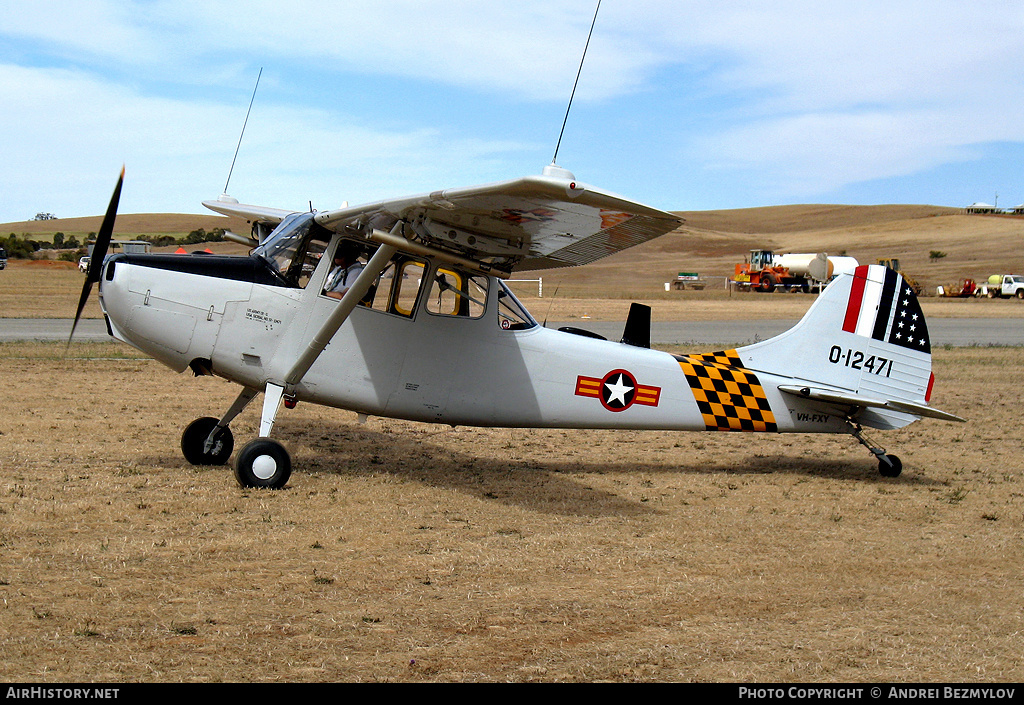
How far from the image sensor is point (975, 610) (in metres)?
5.26

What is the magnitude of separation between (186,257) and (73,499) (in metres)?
2.31

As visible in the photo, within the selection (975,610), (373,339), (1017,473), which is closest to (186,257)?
(373,339)

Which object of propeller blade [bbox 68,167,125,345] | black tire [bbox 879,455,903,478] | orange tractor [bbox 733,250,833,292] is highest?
orange tractor [bbox 733,250,833,292]

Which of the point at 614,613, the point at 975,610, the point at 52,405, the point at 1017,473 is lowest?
the point at 52,405

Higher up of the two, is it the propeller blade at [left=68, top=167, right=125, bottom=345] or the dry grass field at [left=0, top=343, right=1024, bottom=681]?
the propeller blade at [left=68, top=167, right=125, bottom=345]

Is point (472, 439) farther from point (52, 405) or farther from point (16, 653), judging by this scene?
point (16, 653)

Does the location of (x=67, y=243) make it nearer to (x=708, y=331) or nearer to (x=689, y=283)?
(x=689, y=283)

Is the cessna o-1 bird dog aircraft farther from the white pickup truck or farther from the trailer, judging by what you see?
the white pickup truck

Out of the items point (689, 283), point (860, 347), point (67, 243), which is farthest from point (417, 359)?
point (67, 243)

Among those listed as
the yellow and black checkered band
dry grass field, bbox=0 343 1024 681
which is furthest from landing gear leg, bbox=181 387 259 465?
the yellow and black checkered band

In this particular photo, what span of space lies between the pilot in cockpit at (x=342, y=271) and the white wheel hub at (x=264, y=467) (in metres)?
1.61

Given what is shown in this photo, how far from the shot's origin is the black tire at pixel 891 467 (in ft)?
29.7

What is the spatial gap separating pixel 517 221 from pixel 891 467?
508 cm

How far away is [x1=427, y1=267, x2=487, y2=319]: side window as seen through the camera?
841 centimetres
